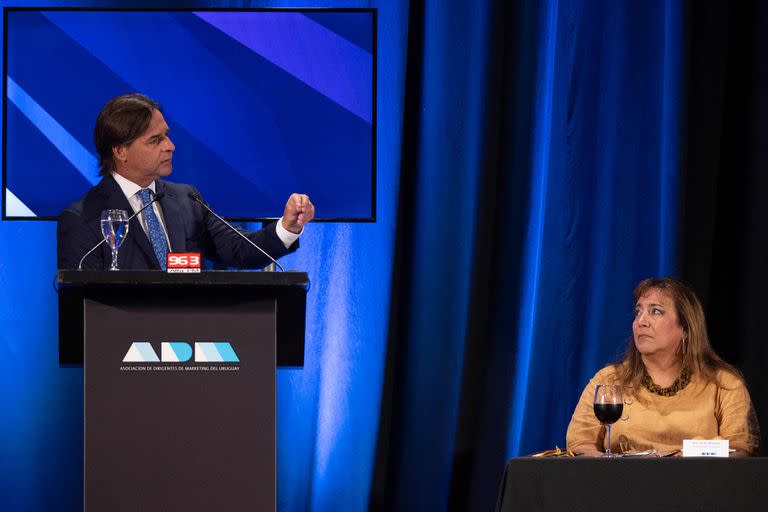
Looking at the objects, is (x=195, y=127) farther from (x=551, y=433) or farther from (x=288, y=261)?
(x=551, y=433)

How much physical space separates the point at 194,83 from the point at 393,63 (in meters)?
0.86

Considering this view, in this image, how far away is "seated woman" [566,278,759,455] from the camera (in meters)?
3.00

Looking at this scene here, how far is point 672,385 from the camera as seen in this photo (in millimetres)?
3113

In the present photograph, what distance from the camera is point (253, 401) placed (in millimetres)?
2359

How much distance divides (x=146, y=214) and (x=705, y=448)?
188 centimetres

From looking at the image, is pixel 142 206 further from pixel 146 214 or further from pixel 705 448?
pixel 705 448

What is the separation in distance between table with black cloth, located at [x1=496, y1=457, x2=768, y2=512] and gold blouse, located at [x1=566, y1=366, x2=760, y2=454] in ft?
2.87

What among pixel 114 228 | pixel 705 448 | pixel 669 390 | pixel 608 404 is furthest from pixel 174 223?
pixel 705 448

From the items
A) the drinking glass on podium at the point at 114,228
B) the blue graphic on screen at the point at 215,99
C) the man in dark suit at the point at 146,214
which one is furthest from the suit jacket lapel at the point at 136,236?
the blue graphic on screen at the point at 215,99

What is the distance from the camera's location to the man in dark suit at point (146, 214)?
2.96 m

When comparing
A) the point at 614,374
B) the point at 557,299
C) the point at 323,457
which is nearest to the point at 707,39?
the point at 557,299

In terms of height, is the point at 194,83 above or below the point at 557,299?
above

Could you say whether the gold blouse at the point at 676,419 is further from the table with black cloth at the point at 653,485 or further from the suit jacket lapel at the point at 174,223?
the suit jacket lapel at the point at 174,223

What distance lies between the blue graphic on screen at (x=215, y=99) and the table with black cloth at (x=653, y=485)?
209 centimetres
